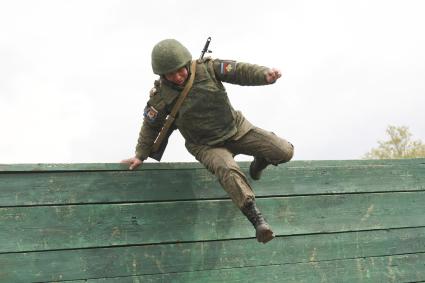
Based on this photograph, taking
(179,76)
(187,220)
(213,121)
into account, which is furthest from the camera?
(187,220)

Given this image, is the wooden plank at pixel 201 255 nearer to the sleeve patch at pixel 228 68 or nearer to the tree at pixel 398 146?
the sleeve patch at pixel 228 68

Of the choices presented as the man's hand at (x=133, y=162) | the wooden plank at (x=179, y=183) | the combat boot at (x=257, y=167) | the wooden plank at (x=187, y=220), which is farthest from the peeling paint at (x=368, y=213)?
the man's hand at (x=133, y=162)

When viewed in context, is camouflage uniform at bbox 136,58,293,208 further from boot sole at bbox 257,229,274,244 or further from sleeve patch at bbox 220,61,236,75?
boot sole at bbox 257,229,274,244

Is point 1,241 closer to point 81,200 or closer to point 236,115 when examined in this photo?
point 81,200

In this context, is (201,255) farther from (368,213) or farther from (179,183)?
(368,213)

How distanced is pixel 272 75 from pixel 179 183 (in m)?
0.94

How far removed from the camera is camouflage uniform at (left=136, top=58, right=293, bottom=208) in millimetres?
3148

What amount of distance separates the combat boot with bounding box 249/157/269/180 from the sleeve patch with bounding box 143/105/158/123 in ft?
2.33

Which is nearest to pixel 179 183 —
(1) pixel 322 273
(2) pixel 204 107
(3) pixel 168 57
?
(2) pixel 204 107

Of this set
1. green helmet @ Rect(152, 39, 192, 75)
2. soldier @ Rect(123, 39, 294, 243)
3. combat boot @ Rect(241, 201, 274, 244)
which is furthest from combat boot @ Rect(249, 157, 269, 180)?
green helmet @ Rect(152, 39, 192, 75)

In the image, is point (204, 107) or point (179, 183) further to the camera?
point (179, 183)

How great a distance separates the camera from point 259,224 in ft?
9.54

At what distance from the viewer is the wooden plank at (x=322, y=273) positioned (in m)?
3.31

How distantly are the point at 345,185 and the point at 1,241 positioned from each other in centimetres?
230
